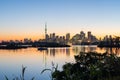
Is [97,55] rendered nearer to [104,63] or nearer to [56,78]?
[104,63]

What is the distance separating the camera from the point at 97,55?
15.9m

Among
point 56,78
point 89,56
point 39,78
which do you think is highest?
point 89,56

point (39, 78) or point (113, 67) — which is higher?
point (113, 67)

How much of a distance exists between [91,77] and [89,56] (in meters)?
2.56

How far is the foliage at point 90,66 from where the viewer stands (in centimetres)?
1385

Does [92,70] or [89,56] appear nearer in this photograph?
[92,70]

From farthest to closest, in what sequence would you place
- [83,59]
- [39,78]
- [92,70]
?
[39,78] → [83,59] → [92,70]

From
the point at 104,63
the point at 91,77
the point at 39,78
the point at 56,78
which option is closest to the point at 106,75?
the point at 104,63

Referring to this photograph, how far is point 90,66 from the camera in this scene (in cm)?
1348

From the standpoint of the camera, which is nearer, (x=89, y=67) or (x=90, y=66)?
(x=90, y=66)

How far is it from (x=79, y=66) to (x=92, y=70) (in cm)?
268

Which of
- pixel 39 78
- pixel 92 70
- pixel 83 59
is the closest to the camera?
pixel 92 70

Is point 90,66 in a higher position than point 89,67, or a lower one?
higher

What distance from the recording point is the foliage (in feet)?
45.4
